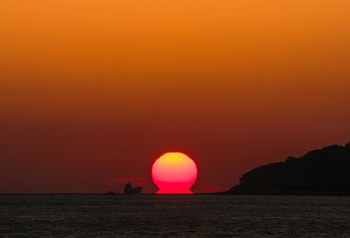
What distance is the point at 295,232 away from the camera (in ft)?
370

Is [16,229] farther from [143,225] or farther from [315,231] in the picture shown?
[315,231]

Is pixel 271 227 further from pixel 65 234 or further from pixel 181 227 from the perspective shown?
pixel 65 234

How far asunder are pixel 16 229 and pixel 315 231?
44.8m

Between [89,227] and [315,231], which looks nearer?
[315,231]

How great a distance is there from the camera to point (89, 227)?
408 ft

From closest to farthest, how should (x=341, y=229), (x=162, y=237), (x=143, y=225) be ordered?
(x=162, y=237) < (x=341, y=229) < (x=143, y=225)

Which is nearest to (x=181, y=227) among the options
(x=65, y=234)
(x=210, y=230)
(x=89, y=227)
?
(x=210, y=230)

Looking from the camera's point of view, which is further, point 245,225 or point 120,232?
point 245,225

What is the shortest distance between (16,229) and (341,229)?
49.7 m

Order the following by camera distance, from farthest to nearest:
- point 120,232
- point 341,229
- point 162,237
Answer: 1. point 341,229
2. point 120,232
3. point 162,237

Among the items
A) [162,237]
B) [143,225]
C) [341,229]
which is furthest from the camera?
[143,225]

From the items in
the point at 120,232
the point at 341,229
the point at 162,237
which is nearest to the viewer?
the point at 162,237

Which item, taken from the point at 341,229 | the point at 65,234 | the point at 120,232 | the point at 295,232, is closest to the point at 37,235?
the point at 65,234

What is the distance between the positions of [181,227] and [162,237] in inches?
772
